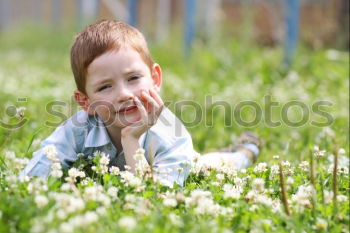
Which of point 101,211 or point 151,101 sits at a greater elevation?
point 151,101

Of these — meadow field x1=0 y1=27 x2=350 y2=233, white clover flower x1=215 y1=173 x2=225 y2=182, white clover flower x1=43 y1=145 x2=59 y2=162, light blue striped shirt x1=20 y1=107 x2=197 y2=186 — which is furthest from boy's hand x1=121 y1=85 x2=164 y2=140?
white clover flower x1=43 y1=145 x2=59 y2=162

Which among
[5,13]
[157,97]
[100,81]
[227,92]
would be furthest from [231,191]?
[5,13]

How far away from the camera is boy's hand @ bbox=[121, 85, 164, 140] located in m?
3.23

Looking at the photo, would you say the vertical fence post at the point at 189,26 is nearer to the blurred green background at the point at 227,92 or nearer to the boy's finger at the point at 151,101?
the blurred green background at the point at 227,92

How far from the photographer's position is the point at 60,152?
344 centimetres

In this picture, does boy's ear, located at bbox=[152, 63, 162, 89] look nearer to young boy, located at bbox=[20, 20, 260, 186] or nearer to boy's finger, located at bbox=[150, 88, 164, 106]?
young boy, located at bbox=[20, 20, 260, 186]

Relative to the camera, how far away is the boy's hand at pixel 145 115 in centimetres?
323

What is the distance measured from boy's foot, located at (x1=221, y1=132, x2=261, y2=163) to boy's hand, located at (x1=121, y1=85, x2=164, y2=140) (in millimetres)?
1373

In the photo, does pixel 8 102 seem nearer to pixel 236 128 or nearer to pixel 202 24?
pixel 236 128

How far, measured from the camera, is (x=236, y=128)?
5613mm

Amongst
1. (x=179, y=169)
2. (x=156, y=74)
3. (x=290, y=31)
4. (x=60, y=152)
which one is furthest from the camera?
(x=290, y=31)

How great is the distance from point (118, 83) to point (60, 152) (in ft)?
1.52

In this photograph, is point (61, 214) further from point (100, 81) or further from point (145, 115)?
point (100, 81)

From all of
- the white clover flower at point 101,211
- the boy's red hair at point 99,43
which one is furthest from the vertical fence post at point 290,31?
the white clover flower at point 101,211
